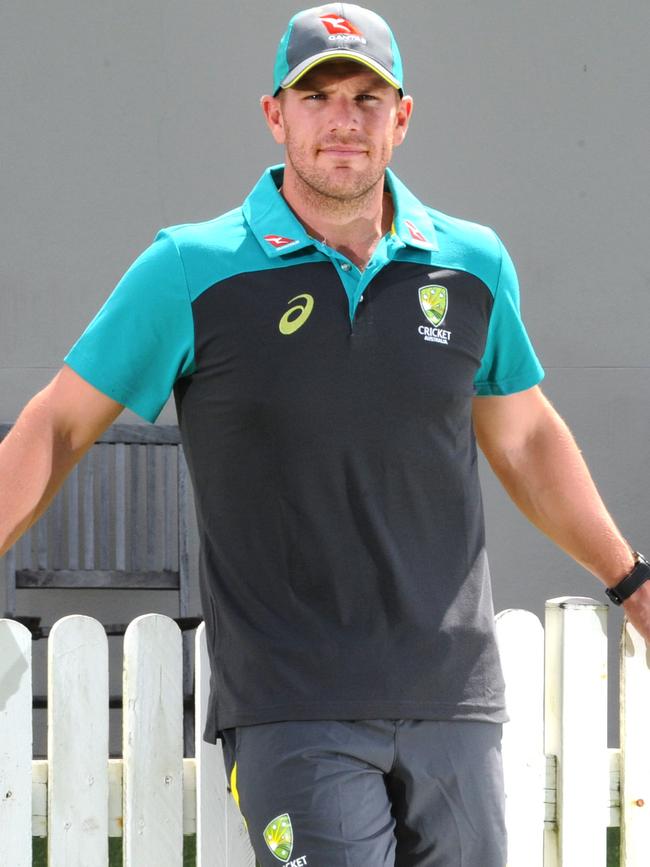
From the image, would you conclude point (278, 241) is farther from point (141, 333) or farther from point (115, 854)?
point (115, 854)

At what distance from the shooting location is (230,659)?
219 cm

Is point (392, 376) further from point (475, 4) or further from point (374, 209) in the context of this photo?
point (475, 4)

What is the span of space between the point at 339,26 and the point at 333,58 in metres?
0.07

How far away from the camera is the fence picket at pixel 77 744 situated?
8.55 ft

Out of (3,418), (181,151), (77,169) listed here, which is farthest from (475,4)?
(3,418)

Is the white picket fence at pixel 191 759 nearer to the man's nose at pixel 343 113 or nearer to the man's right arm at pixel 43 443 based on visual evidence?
the man's right arm at pixel 43 443

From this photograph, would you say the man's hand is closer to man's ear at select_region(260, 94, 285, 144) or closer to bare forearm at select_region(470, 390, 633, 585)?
bare forearm at select_region(470, 390, 633, 585)

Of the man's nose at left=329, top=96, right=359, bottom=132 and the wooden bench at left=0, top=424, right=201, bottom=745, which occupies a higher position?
the man's nose at left=329, top=96, right=359, bottom=132

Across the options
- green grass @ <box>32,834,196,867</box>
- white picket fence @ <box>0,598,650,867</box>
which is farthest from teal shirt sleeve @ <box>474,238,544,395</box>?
green grass @ <box>32,834,196,867</box>

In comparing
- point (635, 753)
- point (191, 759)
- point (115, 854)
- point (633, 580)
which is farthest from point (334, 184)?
point (115, 854)

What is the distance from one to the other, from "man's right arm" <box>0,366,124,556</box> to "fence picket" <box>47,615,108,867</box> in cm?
41

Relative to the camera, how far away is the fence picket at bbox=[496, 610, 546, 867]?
2.74m

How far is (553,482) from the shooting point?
260 centimetres

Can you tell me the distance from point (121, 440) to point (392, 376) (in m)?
3.17
